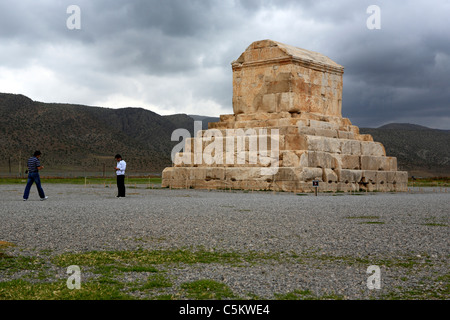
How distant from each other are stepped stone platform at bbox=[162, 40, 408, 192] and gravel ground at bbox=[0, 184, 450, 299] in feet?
28.4

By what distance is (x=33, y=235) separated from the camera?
8055 millimetres

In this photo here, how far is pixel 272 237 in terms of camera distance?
27.0 feet

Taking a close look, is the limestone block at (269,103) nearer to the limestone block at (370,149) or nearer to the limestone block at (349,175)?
the limestone block at (349,175)

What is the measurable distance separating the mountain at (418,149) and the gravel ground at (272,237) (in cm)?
7816

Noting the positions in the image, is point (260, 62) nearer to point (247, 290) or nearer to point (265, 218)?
point (265, 218)

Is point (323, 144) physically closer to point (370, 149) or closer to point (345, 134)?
point (345, 134)

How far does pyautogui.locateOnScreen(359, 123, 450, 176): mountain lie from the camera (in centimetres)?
9194

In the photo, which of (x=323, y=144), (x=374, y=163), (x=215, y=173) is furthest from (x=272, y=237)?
(x=374, y=163)

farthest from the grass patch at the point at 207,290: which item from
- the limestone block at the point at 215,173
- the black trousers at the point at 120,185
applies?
the limestone block at the point at 215,173

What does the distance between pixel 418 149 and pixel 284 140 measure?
9394 centimetres

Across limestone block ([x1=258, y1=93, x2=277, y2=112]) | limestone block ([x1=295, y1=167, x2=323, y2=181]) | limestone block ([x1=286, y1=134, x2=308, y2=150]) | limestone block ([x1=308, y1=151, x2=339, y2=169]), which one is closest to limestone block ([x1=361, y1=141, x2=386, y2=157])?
limestone block ([x1=308, y1=151, x2=339, y2=169])

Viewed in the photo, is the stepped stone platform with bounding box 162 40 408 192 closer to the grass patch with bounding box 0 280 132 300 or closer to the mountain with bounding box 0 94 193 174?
the grass patch with bounding box 0 280 132 300

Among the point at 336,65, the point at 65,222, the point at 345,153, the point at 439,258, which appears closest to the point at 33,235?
the point at 65,222

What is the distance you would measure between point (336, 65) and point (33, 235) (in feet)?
69.5
